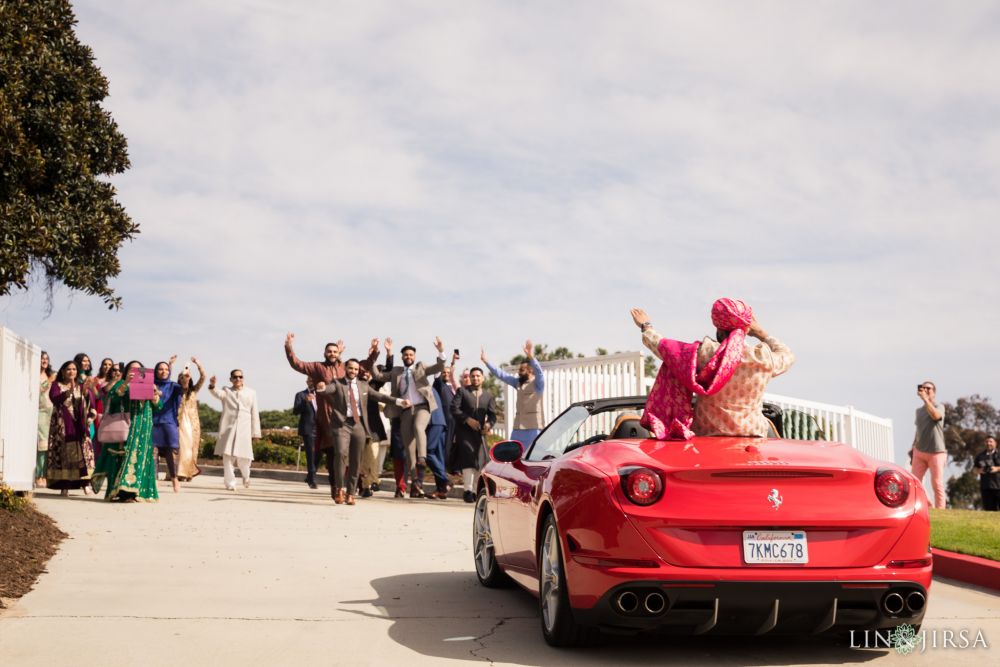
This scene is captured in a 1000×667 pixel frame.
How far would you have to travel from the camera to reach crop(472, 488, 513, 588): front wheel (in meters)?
8.45

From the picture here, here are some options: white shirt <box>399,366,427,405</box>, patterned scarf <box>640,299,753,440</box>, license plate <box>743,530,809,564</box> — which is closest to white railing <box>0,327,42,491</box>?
white shirt <box>399,366,427,405</box>

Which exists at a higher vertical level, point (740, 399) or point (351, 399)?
point (351, 399)

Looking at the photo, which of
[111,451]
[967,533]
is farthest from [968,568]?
[111,451]

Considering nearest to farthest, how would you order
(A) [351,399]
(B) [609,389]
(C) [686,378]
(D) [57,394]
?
(C) [686,378] < (A) [351,399] < (D) [57,394] < (B) [609,389]

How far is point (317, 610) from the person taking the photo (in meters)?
7.49

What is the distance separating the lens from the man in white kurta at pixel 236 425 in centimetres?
2052

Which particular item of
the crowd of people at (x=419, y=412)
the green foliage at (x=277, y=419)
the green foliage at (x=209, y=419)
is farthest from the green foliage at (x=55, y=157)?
the green foliage at (x=209, y=419)

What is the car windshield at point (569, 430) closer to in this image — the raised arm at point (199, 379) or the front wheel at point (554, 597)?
the front wheel at point (554, 597)

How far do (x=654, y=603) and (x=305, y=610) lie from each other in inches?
110

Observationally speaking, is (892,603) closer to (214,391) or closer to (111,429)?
(111,429)

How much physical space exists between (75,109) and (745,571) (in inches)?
828

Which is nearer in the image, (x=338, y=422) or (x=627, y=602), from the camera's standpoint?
(x=627, y=602)

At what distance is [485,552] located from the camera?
866cm

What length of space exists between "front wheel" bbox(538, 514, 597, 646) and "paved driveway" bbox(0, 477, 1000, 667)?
0.10m
